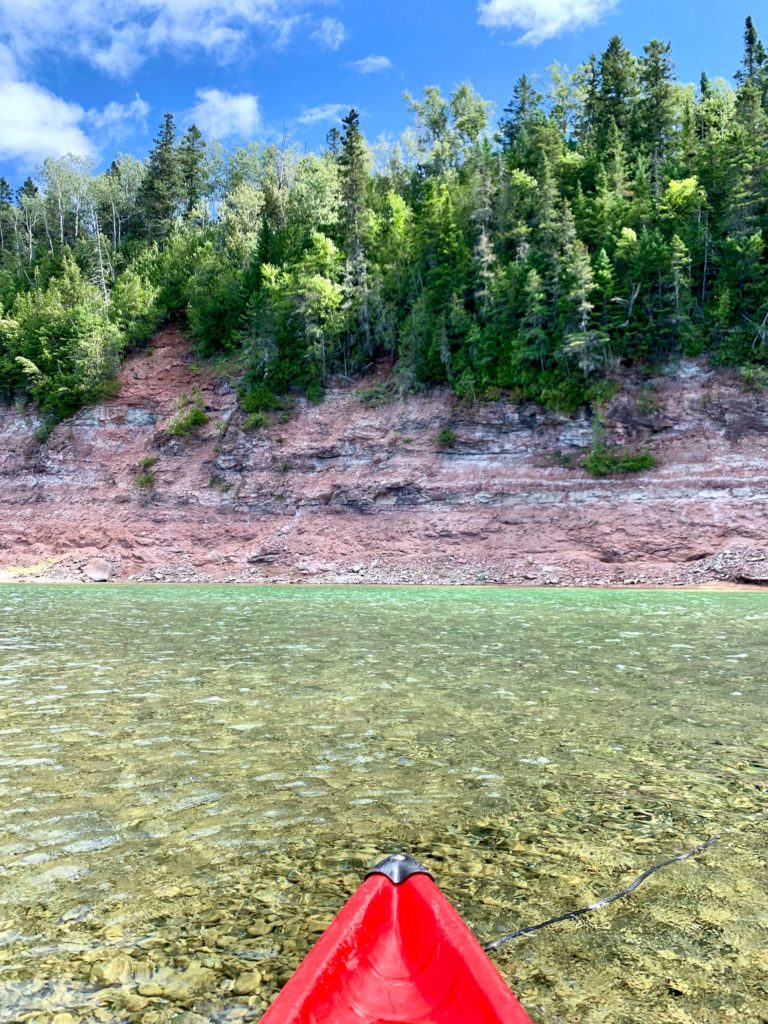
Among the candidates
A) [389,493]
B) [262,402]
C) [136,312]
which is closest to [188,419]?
[262,402]

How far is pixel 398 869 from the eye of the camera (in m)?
3.40

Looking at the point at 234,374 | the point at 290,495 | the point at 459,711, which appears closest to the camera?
the point at 459,711

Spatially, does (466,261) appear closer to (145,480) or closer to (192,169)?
(145,480)

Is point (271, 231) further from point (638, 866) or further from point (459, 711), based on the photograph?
point (638, 866)

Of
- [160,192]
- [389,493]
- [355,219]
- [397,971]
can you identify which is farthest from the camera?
[160,192]

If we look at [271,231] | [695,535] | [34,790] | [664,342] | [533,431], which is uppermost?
[271,231]

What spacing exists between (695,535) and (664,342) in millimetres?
12292

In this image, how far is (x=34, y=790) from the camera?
5770 millimetres

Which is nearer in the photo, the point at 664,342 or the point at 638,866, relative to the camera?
the point at 638,866

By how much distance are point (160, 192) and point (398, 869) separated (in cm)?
8030

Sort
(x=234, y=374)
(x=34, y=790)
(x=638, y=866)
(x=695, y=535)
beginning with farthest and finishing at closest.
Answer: (x=234, y=374) → (x=695, y=535) → (x=34, y=790) → (x=638, y=866)

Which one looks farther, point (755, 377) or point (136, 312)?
point (136, 312)

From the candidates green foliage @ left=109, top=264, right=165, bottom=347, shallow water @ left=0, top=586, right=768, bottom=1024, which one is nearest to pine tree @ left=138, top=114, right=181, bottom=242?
green foliage @ left=109, top=264, right=165, bottom=347

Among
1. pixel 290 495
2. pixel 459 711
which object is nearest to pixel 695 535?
pixel 290 495
